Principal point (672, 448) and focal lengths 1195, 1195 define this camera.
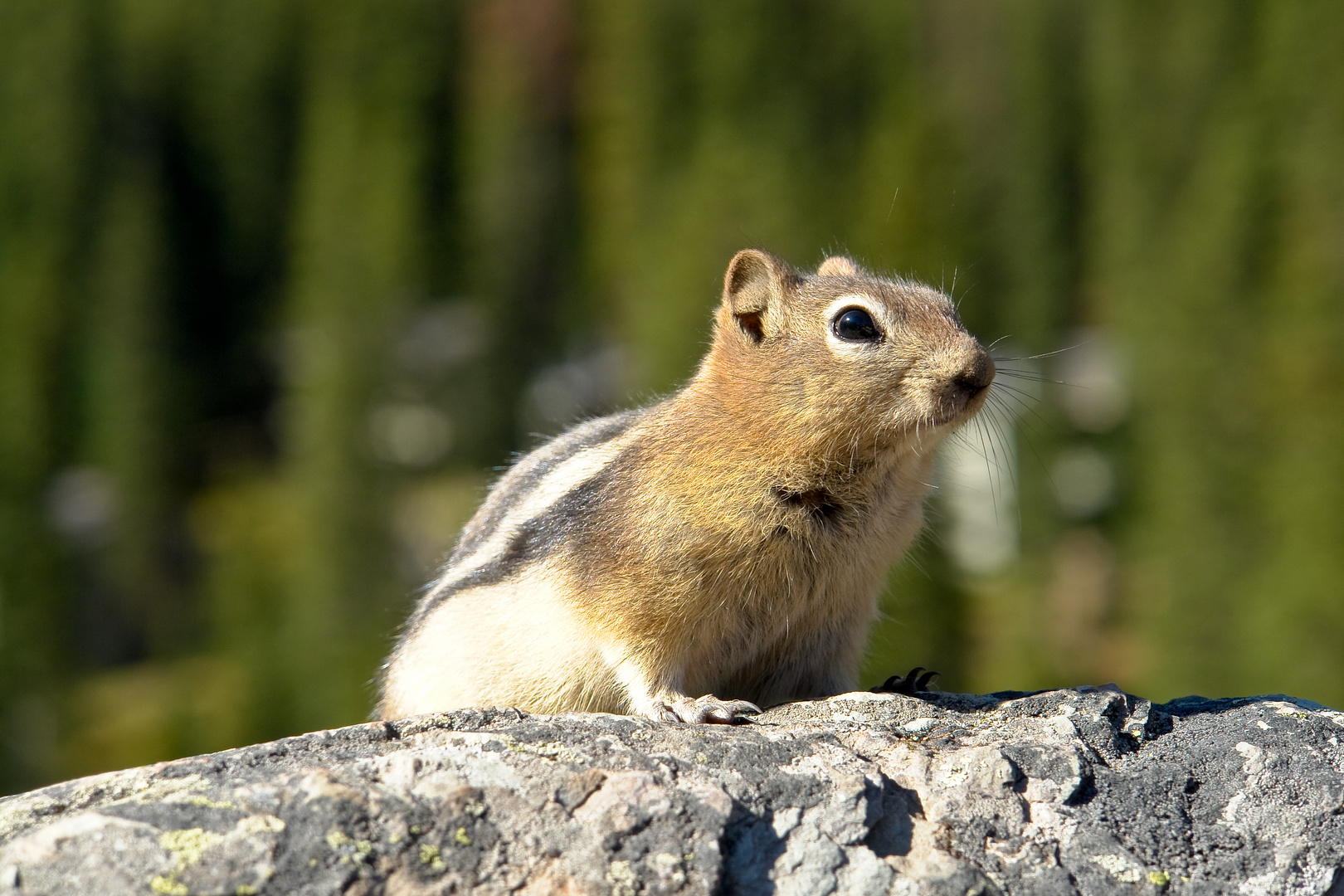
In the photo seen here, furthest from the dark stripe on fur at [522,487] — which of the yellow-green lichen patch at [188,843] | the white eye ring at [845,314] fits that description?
the yellow-green lichen patch at [188,843]

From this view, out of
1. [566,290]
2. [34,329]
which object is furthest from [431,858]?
[34,329]

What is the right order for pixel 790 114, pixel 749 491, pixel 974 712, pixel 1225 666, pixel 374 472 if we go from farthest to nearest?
1. pixel 374 472
2. pixel 790 114
3. pixel 1225 666
4. pixel 749 491
5. pixel 974 712

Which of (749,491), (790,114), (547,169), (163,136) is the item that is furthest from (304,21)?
(749,491)

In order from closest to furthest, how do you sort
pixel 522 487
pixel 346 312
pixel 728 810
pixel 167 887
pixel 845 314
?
1. pixel 167 887
2. pixel 728 810
3. pixel 845 314
4. pixel 522 487
5. pixel 346 312

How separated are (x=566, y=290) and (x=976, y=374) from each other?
18.4 meters

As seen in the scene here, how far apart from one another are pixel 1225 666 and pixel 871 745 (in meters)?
12.6

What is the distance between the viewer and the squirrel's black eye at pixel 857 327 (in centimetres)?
538

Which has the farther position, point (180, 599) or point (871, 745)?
point (180, 599)

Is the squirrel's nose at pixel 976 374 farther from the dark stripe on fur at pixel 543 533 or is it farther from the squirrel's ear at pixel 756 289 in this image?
the dark stripe on fur at pixel 543 533

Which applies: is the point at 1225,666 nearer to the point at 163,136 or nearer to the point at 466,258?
the point at 466,258

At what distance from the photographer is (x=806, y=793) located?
3904 millimetres

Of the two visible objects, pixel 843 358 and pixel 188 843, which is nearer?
pixel 188 843

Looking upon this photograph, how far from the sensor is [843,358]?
17.5ft

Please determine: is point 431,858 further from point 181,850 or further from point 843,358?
point 843,358
